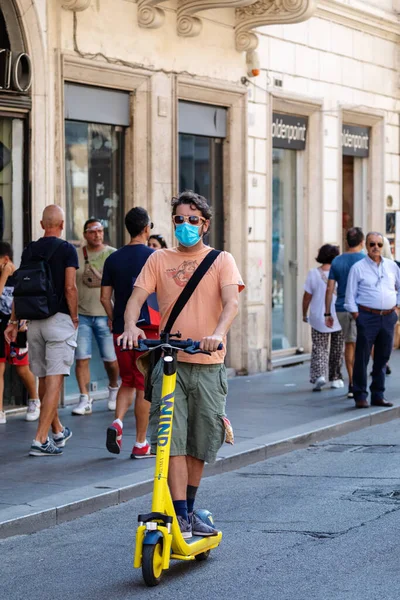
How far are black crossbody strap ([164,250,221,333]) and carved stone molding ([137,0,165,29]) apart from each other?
763 centimetres

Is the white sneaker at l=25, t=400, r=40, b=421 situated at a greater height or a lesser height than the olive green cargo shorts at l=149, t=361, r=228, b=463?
lesser

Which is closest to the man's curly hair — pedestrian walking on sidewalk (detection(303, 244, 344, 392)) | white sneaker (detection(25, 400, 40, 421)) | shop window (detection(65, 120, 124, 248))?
white sneaker (detection(25, 400, 40, 421))

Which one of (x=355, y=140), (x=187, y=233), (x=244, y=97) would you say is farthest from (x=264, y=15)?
(x=187, y=233)

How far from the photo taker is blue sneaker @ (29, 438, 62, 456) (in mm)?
9102

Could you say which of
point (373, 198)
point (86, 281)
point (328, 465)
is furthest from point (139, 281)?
point (373, 198)

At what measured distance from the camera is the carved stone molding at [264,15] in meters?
14.5

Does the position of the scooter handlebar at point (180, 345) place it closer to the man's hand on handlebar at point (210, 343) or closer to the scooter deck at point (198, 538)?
the man's hand on handlebar at point (210, 343)

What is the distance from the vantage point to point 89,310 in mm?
11641

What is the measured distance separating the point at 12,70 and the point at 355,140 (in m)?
8.22

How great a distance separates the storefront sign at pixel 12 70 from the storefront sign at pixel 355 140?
7542 mm

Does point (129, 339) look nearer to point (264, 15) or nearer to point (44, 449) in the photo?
point (44, 449)

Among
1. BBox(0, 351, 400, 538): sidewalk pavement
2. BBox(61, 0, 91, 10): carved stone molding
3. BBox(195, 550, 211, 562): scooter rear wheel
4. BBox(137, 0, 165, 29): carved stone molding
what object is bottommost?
BBox(0, 351, 400, 538): sidewalk pavement

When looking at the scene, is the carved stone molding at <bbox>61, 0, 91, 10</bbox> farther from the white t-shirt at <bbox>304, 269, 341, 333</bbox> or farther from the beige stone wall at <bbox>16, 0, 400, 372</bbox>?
the white t-shirt at <bbox>304, 269, 341, 333</bbox>

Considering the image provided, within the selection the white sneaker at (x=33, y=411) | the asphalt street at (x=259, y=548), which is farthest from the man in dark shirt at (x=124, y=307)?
the white sneaker at (x=33, y=411)
